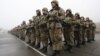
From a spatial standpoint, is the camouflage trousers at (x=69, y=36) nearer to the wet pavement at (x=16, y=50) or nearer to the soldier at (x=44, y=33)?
the soldier at (x=44, y=33)

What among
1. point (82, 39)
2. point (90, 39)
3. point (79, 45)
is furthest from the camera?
point (90, 39)

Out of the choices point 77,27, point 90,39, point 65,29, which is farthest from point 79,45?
point 90,39

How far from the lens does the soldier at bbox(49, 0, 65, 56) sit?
11883 mm

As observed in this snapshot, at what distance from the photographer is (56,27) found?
476 inches

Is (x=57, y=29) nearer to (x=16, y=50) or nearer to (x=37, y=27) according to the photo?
(x=37, y=27)

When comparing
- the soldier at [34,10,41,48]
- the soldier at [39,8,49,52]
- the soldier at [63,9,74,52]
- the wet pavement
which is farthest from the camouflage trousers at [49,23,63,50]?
the soldier at [34,10,41,48]

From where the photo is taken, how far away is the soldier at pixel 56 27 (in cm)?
1188

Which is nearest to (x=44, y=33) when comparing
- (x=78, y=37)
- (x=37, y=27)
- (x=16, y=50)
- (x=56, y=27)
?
(x=37, y=27)

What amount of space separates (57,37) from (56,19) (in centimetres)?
88

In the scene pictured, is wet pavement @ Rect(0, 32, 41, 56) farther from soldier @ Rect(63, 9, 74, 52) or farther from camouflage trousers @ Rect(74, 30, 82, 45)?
camouflage trousers @ Rect(74, 30, 82, 45)

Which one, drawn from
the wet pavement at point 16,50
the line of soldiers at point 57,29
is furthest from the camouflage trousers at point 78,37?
the wet pavement at point 16,50

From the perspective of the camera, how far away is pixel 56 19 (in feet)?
39.7

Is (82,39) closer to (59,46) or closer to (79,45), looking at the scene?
(79,45)

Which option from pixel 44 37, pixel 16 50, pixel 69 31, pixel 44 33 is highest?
pixel 69 31
